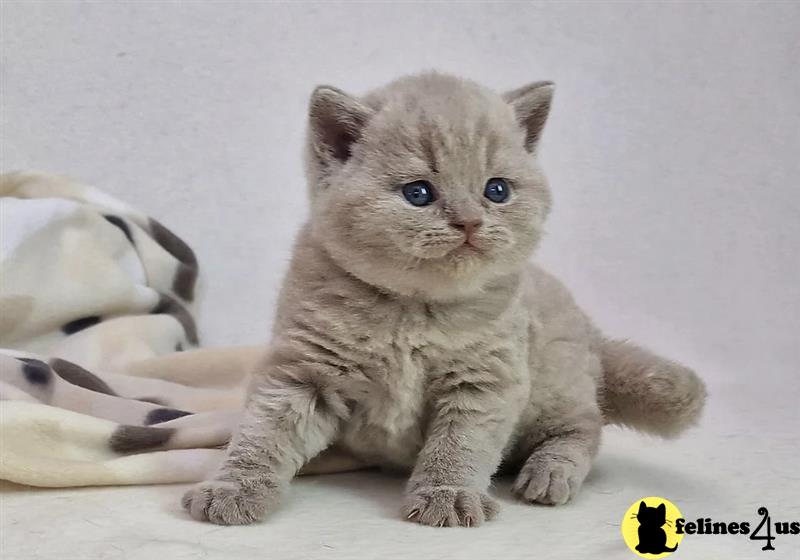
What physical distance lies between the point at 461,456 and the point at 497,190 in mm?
333

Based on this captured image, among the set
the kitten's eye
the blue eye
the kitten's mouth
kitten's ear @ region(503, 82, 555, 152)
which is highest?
kitten's ear @ region(503, 82, 555, 152)

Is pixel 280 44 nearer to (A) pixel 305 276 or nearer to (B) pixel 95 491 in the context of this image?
(A) pixel 305 276

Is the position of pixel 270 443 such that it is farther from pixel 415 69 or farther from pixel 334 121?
pixel 415 69

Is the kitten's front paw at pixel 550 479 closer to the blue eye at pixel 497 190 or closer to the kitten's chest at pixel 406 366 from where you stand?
the kitten's chest at pixel 406 366

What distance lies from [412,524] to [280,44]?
1.34 metres

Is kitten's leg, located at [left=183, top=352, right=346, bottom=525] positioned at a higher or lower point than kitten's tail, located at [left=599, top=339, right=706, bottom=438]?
lower

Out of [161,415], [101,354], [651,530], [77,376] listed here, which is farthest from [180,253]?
[651,530]

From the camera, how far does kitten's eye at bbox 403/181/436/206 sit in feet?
3.73

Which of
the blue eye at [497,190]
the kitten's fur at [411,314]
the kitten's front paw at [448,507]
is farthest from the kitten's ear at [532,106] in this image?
the kitten's front paw at [448,507]

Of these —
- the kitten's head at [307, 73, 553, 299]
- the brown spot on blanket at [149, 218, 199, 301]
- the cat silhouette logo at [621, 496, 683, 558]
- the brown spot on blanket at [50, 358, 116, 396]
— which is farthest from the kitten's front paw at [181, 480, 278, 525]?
the brown spot on blanket at [149, 218, 199, 301]

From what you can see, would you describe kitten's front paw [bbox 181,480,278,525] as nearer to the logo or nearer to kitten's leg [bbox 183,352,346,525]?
kitten's leg [bbox 183,352,346,525]

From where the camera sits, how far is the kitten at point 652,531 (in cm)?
103

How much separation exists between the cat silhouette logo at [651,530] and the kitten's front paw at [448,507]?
0.55 ft

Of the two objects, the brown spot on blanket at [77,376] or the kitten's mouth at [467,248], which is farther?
the brown spot on blanket at [77,376]
